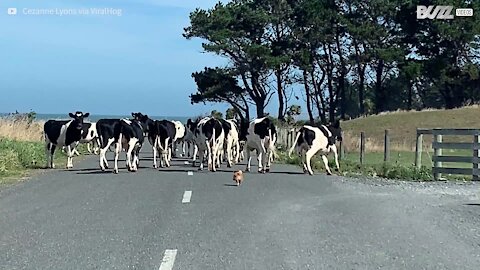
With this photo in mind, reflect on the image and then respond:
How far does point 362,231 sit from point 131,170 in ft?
46.3

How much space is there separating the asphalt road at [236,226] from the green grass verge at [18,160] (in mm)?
3957

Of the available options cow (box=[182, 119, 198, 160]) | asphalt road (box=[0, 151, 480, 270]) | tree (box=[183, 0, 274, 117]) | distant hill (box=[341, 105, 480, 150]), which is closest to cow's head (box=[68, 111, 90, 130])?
cow (box=[182, 119, 198, 160])

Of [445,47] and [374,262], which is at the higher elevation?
[445,47]

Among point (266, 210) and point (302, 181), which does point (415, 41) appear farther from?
point (266, 210)

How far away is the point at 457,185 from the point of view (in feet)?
68.8

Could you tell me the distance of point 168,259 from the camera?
30.3ft

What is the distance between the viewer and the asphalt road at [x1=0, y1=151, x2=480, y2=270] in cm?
933

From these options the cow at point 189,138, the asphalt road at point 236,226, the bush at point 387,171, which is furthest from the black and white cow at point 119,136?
the cow at point 189,138

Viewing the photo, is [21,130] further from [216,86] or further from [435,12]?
[435,12]

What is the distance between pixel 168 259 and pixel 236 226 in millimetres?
2857

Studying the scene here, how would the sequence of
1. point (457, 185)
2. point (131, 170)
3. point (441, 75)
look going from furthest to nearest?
1. point (441, 75)
2. point (131, 170)
3. point (457, 185)

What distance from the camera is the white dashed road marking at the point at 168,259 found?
345 inches

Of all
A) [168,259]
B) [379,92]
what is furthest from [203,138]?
[379,92]

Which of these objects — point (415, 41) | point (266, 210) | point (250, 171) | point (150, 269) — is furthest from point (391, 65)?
point (150, 269)
